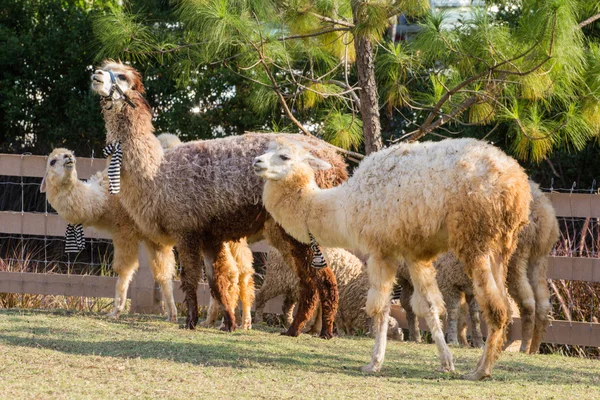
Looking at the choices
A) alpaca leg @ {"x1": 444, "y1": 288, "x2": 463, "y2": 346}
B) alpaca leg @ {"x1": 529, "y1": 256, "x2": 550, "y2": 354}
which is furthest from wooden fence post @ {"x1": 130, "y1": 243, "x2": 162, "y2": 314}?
alpaca leg @ {"x1": 529, "y1": 256, "x2": 550, "y2": 354}

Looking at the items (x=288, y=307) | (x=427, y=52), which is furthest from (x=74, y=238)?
(x=427, y=52)

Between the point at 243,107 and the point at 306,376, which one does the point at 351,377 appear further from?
the point at 243,107

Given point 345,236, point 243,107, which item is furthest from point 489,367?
point 243,107

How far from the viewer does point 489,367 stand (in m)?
5.98

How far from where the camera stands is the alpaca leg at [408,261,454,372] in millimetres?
6316

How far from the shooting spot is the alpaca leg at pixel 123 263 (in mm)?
9031

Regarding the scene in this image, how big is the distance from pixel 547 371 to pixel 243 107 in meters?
8.61

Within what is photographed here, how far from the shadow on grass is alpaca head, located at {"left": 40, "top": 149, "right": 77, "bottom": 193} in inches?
75.8

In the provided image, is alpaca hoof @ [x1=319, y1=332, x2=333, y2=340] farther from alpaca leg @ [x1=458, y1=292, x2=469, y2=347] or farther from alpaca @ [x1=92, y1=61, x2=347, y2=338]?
alpaca leg @ [x1=458, y1=292, x2=469, y2=347]

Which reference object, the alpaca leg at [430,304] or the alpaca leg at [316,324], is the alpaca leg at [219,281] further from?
the alpaca leg at [430,304]

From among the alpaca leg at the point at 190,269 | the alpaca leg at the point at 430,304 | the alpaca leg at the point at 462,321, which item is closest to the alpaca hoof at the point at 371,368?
the alpaca leg at the point at 430,304

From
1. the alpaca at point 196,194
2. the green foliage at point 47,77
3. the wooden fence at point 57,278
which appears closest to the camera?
the alpaca at point 196,194

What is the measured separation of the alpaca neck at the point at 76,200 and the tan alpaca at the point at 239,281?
36.4 inches

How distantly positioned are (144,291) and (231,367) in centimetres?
427
